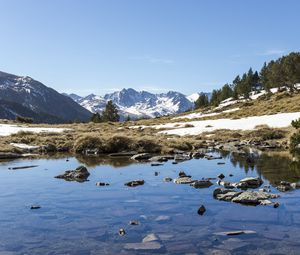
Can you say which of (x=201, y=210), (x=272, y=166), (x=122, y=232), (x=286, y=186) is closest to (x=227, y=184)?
(x=286, y=186)

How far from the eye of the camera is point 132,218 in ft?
56.2

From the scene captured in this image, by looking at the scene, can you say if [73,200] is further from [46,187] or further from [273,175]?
[273,175]

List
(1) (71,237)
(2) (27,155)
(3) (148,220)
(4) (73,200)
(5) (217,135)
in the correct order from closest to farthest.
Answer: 1. (1) (71,237)
2. (3) (148,220)
3. (4) (73,200)
4. (2) (27,155)
5. (5) (217,135)

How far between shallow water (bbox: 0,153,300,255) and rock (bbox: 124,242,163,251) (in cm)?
20

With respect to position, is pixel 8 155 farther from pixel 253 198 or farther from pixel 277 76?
pixel 277 76

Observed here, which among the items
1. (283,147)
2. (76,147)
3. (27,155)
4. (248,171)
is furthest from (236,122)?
(248,171)

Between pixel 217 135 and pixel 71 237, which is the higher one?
pixel 217 135

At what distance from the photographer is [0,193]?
2284cm

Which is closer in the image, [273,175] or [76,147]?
[273,175]

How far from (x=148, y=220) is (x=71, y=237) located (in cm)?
340

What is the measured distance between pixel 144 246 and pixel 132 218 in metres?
3.77

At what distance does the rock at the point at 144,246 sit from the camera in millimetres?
13234

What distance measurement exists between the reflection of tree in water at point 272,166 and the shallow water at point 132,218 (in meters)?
0.25

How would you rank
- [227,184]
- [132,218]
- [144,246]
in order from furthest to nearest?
[227,184]
[132,218]
[144,246]
